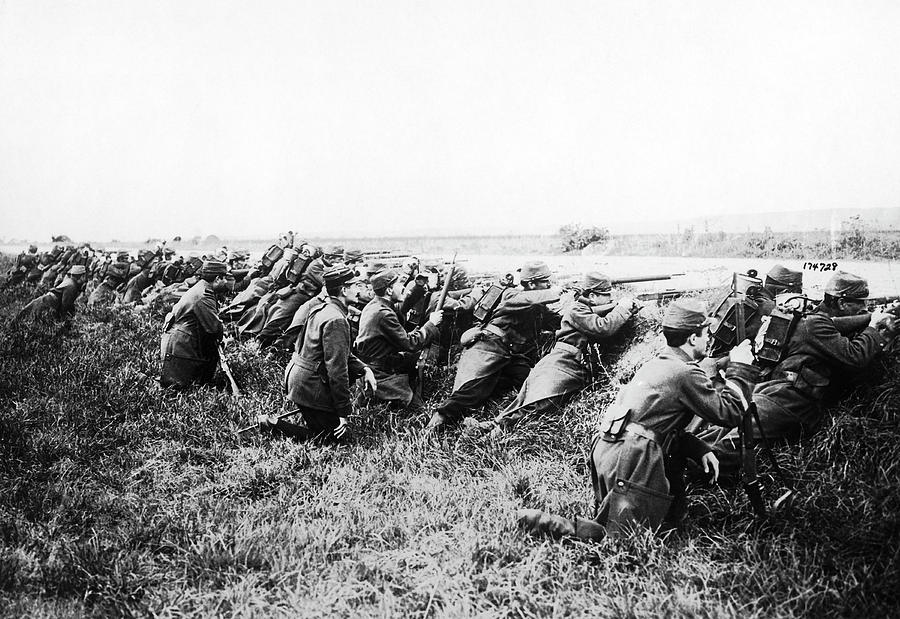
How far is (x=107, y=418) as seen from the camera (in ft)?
22.2

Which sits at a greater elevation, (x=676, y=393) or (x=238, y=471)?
(x=676, y=393)

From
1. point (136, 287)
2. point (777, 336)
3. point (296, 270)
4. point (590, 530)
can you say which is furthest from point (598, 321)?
point (136, 287)

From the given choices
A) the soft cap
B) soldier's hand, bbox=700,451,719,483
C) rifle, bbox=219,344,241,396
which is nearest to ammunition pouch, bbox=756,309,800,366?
the soft cap

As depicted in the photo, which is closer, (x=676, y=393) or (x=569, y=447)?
(x=676, y=393)

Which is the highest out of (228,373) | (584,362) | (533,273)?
(533,273)

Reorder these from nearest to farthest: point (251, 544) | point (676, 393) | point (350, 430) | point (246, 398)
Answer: point (676, 393) < point (251, 544) < point (350, 430) < point (246, 398)

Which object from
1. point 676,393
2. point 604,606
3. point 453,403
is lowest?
point 604,606

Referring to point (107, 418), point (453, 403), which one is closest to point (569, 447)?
point (453, 403)

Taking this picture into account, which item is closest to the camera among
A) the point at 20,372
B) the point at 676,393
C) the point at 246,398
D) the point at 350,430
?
the point at 676,393

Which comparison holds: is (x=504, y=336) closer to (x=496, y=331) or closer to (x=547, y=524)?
(x=496, y=331)

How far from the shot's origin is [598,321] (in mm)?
6031

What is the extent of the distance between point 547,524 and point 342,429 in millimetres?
2802

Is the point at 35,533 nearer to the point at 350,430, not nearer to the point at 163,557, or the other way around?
the point at 163,557

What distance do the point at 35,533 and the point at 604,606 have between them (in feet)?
13.1
